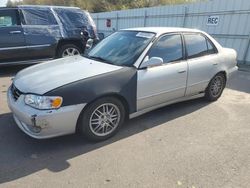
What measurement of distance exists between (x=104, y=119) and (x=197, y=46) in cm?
242

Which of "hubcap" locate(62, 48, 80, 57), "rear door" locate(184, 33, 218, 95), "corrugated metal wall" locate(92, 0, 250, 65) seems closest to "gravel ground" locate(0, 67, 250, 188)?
"rear door" locate(184, 33, 218, 95)

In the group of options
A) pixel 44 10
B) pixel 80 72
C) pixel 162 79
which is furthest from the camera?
pixel 44 10

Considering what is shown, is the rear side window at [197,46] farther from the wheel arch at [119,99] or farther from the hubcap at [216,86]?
the wheel arch at [119,99]

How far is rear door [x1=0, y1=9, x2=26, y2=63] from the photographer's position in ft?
23.4

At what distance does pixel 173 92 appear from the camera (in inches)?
173

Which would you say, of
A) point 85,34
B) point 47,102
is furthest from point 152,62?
point 85,34

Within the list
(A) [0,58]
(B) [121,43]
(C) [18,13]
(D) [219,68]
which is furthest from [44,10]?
(D) [219,68]

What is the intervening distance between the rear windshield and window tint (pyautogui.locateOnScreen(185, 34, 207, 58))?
15.5 feet

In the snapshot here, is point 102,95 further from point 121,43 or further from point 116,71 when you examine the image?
point 121,43

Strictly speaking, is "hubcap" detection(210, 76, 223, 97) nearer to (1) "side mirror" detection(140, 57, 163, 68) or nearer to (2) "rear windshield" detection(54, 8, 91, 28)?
(1) "side mirror" detection(140, 57, 163, 68)

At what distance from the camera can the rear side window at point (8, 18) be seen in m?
7.18

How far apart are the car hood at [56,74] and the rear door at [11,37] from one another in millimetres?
3687

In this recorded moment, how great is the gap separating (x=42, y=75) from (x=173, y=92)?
2210 millimetres

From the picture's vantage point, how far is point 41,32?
7629 millimetres
